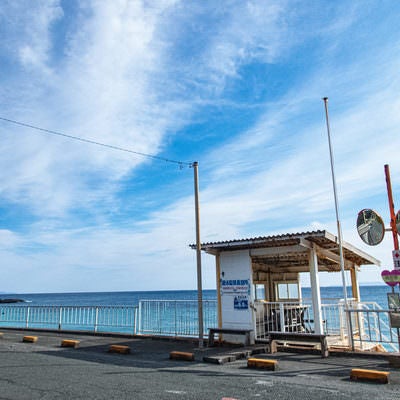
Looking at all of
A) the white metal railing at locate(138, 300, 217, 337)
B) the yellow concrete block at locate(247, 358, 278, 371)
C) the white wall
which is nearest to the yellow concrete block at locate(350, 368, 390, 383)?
the yellow concrete block at locate(247, 358, 278, 371)

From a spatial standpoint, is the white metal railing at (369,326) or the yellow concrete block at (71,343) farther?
the yellow concrete block at (71,343)

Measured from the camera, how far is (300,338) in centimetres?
987

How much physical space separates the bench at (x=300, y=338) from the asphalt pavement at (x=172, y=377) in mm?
220

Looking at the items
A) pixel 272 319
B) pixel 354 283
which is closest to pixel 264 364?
pixel 272 319

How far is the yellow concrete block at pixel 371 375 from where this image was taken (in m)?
6.91

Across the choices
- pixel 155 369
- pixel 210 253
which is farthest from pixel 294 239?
pixel 155 369

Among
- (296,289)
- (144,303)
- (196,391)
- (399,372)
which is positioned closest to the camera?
(196,391)

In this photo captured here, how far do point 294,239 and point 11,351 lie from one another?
27.6 feet

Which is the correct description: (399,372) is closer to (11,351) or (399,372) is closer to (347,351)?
(347,351)

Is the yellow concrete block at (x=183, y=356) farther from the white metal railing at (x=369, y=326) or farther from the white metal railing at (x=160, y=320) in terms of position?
the white metal railing at (x=369, y=326)

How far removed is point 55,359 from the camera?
935 centimetres

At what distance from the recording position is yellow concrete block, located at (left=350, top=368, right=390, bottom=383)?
691cm

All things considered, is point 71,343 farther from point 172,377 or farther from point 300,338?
point 300,338

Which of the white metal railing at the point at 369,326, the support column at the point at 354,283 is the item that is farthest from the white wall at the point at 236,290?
the support column at the point at 354,283
